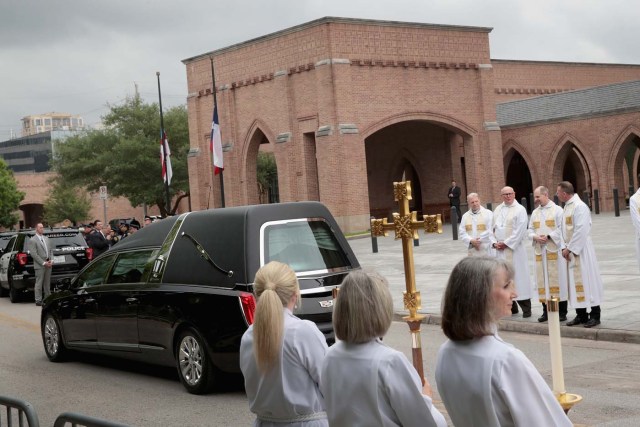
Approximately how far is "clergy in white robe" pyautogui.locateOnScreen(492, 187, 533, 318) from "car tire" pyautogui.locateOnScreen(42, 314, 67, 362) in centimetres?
654

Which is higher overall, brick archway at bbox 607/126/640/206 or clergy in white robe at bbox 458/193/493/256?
brick archway at bbox 607/126/640/206

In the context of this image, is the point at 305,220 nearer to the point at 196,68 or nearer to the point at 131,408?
the point at 131,408

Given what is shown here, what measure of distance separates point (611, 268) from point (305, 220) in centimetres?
1101

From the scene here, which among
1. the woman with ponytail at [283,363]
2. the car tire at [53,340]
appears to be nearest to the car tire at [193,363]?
the car tire at [53,340]

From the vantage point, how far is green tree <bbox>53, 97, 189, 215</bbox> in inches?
2329

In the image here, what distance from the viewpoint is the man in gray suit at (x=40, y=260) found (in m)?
21.6

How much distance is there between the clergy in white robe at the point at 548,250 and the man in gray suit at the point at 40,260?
39.5ft

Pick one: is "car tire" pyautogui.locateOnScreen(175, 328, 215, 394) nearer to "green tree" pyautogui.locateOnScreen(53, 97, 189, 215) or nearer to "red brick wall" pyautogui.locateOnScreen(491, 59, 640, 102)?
"green tree" pyautogui.locateOnScreen(53, 97, 189, 215)

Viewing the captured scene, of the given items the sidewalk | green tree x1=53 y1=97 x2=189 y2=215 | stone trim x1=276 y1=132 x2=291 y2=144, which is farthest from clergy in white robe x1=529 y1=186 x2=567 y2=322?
green tree x1=53 y1=97 x2=189 y2=215

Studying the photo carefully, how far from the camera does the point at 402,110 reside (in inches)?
1740

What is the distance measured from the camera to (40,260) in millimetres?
21641

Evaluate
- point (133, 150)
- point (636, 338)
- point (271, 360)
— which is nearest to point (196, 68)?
point (133, 150)

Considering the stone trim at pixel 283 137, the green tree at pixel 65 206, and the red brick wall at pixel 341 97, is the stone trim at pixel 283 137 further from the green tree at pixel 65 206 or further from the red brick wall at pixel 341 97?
the green tree at pixel 65 206

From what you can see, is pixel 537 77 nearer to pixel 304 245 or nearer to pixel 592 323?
pixel 592 323
